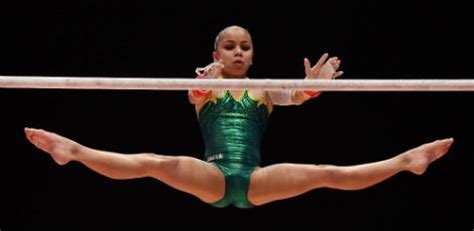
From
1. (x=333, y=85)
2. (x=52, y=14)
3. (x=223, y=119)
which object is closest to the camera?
(x=333, y=85)

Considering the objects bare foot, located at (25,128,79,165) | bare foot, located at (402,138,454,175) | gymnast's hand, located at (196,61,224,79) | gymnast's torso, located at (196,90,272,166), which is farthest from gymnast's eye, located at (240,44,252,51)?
bare foot, located at (25,128,79,165)

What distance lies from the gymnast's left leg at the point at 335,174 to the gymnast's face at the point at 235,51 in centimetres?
74

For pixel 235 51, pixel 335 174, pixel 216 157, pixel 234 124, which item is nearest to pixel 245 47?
pixel 235 51

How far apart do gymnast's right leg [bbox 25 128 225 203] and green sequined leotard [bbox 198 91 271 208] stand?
3.6 inches

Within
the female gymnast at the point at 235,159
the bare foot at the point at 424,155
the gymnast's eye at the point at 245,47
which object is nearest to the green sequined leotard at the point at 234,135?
the female gymnast at the point at 235,159

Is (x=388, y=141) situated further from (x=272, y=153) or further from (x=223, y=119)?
(x=223, y=119)

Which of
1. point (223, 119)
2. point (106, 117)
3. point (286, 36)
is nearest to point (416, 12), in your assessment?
point (286, 36)

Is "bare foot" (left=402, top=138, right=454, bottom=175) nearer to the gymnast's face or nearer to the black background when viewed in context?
the gymnast's face

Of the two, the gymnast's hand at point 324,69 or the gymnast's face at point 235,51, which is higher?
the gymnast's face at point 235,51

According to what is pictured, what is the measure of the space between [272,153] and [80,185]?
1418mm

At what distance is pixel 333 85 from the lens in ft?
14.4

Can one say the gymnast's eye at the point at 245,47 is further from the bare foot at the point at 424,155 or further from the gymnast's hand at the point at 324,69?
the bare foot at the point at 424,155

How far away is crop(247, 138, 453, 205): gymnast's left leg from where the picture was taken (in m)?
4.64

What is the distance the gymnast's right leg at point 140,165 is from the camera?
436 cm
